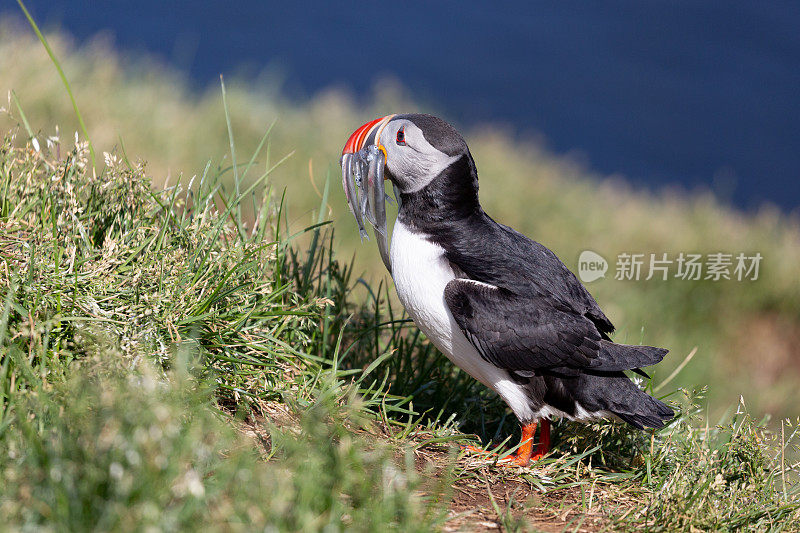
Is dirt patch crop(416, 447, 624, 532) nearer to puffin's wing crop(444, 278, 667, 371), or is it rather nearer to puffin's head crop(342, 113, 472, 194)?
puffin's wing crop(444, 278, 667, 371)

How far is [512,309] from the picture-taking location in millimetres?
3627

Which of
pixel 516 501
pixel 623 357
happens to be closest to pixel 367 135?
pixel 623 357

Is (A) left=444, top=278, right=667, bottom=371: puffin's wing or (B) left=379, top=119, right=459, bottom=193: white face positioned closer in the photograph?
(A) left=444, top=278, right=667, bottom=371: puffin's wing

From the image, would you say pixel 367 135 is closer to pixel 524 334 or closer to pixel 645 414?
pixel 524 334

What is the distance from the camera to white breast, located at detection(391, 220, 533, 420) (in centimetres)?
369

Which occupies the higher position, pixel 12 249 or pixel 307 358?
pixel 12 249

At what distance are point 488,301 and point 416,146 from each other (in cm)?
85

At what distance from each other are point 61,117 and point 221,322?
4839 mm

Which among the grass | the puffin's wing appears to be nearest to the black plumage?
the puffin's wing

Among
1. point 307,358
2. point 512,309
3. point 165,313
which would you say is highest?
point 512,309

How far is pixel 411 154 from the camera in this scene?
12.3ft

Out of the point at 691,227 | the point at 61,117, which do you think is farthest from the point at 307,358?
the point at 691,227

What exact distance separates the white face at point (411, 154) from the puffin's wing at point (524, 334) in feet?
1.91

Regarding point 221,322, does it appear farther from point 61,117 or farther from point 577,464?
point 61,117
